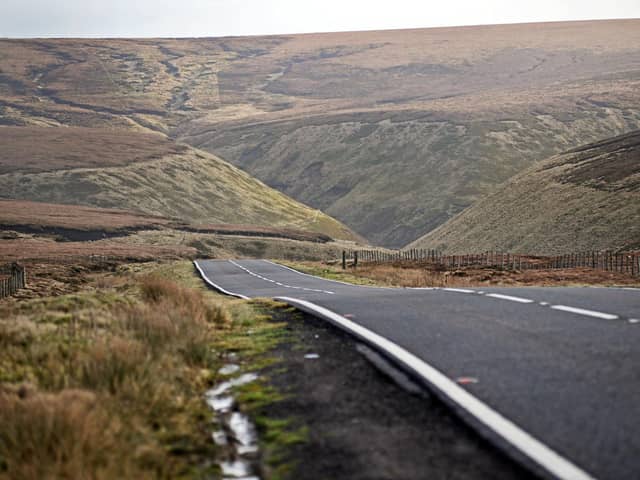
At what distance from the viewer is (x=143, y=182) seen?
112562mm

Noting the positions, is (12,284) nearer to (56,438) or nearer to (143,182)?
(56,438)

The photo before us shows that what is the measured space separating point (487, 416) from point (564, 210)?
63678 millimetres

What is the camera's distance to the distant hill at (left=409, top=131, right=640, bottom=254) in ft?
192

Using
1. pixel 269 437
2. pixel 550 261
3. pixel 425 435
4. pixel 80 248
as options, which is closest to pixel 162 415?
pixel 269 437

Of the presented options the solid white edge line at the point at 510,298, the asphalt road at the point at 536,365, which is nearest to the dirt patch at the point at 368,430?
the asphalt road at the point at 536,365

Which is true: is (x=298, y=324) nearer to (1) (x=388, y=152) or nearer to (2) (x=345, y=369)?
(2) (x=345, y=369)

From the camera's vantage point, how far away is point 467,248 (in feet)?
232

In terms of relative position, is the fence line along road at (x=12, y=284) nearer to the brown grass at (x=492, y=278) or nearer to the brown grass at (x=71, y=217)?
the brown grass at (x=492, y=278)

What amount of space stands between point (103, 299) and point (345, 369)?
552 cm

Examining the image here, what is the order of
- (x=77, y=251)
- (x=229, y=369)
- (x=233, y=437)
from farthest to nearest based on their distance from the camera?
(x=77, y=251), (x=229, y=369), (x=233, y=437)

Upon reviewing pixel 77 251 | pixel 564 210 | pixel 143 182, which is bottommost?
pixel 77 251

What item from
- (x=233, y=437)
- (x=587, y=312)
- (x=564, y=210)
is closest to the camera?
(x=233, y=437)

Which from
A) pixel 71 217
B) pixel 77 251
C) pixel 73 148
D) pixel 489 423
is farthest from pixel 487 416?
pixel 73 148

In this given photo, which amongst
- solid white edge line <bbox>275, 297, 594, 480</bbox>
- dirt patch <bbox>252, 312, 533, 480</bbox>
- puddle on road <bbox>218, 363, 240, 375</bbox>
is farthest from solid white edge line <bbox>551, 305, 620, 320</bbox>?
puddle on road <bbox>218, 363, 240, 375</bbox>
